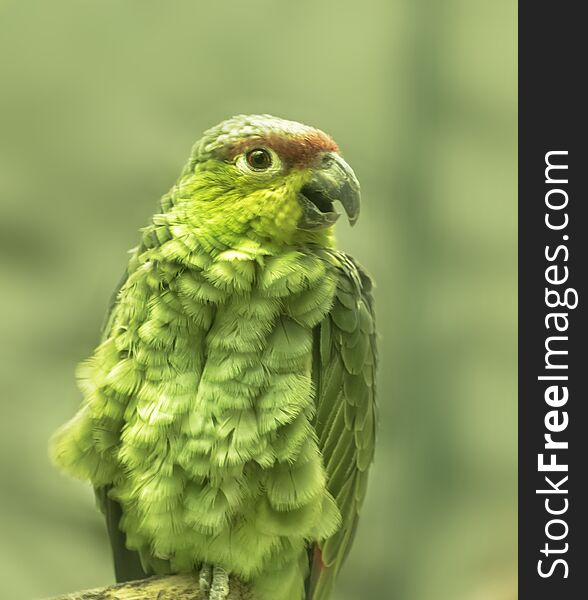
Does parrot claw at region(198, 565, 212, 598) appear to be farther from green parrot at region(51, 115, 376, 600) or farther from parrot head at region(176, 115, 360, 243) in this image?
parrot head at region(176, 115, 360, 243)

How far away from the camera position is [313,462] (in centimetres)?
114

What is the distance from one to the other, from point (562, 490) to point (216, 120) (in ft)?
4.19

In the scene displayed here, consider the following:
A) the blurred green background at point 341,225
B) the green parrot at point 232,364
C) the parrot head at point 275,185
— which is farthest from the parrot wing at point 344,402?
the blurred green background at point 341,225

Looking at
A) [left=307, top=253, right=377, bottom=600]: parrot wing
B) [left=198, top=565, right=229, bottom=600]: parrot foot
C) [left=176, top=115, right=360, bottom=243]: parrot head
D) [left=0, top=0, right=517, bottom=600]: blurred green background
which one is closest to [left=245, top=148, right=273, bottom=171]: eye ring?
[left=176, top=115, right=360, bottom=243]: parrot head

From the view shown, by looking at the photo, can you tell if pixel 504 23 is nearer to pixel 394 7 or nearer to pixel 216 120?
pixel 394 7

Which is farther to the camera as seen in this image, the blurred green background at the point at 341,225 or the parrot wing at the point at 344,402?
the blurred green background at the point at 341,225

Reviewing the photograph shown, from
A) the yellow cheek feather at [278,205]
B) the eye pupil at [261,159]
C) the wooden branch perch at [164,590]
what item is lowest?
the wooden branch perch at [164,590]

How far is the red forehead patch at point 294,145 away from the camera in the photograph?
3.64 feet

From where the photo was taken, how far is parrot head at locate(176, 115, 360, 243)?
1.11m

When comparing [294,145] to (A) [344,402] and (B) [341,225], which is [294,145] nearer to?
(A) [344,402]

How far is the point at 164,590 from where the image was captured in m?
1.16

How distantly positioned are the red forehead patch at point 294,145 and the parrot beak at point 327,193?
0.02 meters

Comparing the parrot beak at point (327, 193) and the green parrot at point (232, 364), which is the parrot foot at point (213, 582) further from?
the parrot beak at point (327, 193)

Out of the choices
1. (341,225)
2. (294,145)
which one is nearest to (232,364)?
(294,145)
